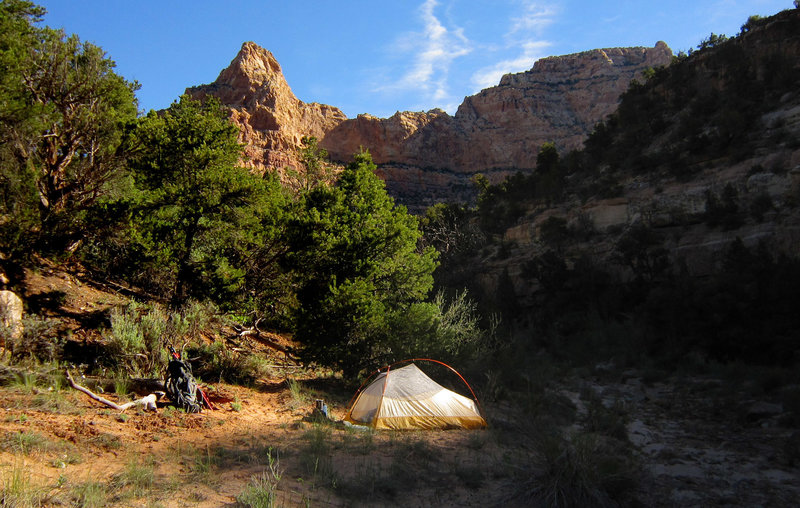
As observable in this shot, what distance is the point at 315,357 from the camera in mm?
10945

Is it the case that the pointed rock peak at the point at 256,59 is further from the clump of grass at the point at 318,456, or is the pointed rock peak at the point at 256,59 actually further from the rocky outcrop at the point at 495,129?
the clump of grass at the point at 318,456

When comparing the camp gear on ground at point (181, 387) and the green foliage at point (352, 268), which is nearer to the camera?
the camp gear on ground at point (181, 387)

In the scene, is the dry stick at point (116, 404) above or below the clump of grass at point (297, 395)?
above

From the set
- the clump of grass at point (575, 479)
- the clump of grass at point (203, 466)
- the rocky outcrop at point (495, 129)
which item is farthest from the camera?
the rocky outcrop at point (495, 129)

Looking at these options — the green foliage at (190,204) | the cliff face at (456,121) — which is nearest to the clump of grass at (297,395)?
the green foliage at (190,204)

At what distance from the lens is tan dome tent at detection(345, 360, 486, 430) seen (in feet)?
28.4

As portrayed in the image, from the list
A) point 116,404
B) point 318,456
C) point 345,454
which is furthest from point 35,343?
point 345,454

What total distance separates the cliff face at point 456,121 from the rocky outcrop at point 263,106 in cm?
17

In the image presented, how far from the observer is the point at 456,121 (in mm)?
79125

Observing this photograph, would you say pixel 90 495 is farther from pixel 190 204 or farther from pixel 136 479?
pixel 190 204

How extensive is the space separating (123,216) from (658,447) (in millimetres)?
11982

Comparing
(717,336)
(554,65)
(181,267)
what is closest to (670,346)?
(717,336)

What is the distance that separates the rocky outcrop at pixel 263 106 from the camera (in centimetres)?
6150

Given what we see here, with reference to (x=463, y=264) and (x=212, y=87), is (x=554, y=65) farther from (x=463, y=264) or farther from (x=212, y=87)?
(x=463, y=264)
